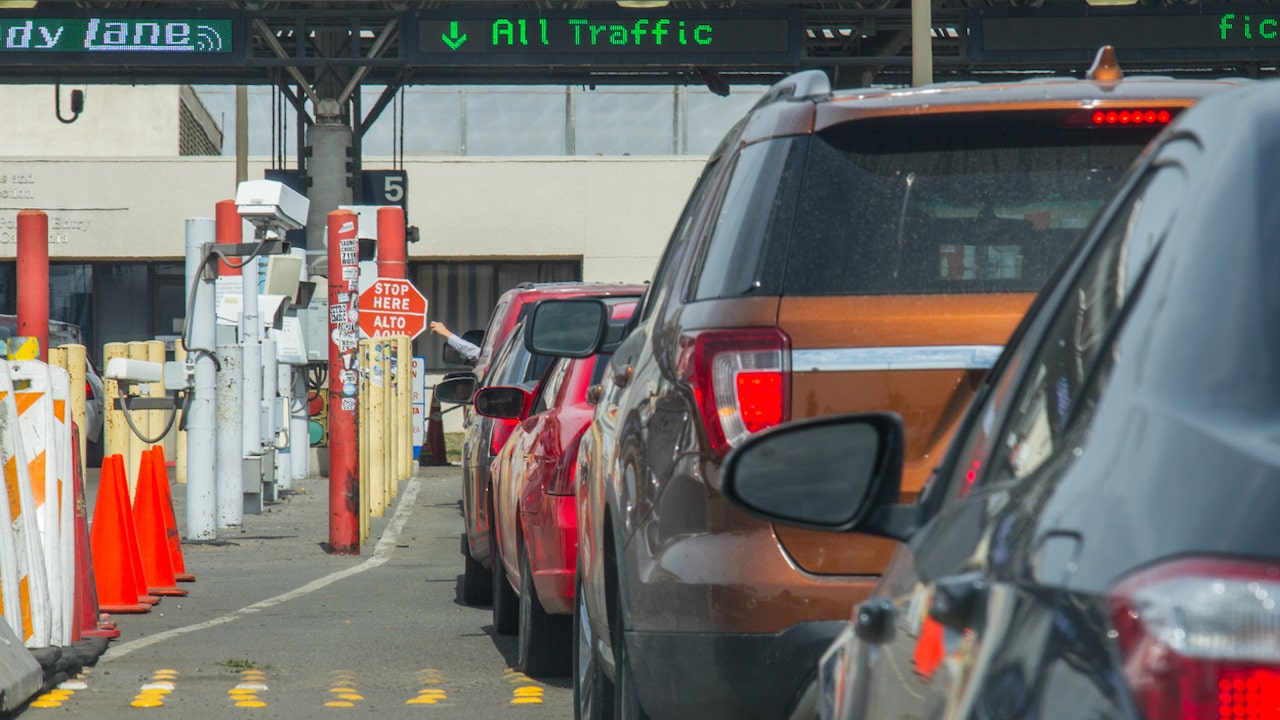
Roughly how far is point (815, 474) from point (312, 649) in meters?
6.32

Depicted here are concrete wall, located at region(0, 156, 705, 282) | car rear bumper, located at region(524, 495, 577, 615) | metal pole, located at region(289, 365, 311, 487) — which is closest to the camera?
car rear bumper, located at region(524, 495, 577, 615)

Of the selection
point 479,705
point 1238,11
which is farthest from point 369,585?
point 1238,11

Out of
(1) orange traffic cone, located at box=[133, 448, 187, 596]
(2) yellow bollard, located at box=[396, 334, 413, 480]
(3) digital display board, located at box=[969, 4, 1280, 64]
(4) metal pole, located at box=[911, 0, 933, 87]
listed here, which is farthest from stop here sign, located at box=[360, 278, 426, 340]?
(1) orange traffic cone, located at box=[133, 448, 187, 596]

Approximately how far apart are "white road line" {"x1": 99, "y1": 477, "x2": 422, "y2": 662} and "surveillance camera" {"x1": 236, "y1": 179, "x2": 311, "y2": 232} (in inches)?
97.9

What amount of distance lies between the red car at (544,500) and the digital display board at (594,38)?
39.1 feet

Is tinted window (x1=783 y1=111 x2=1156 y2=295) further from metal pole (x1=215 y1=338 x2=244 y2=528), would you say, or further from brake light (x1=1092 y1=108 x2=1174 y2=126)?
metal pole (x1=215 y1=338 x2=244 y2=528)

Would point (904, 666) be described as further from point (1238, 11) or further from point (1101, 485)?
point (1238, 11)

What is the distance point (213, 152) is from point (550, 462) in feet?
142

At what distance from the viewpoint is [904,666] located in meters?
2.04

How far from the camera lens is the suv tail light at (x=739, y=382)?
366 centimetres

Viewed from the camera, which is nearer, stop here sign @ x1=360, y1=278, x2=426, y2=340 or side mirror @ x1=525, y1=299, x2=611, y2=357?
side mirror @ x1=525, y1=299, x2=611, y2=357

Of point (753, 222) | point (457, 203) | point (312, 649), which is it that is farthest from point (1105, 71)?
point (457, 203)

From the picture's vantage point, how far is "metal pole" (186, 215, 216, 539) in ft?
44.6

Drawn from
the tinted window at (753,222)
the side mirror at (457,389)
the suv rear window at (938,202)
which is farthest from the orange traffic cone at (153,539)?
the suv rear window at (938,202)
